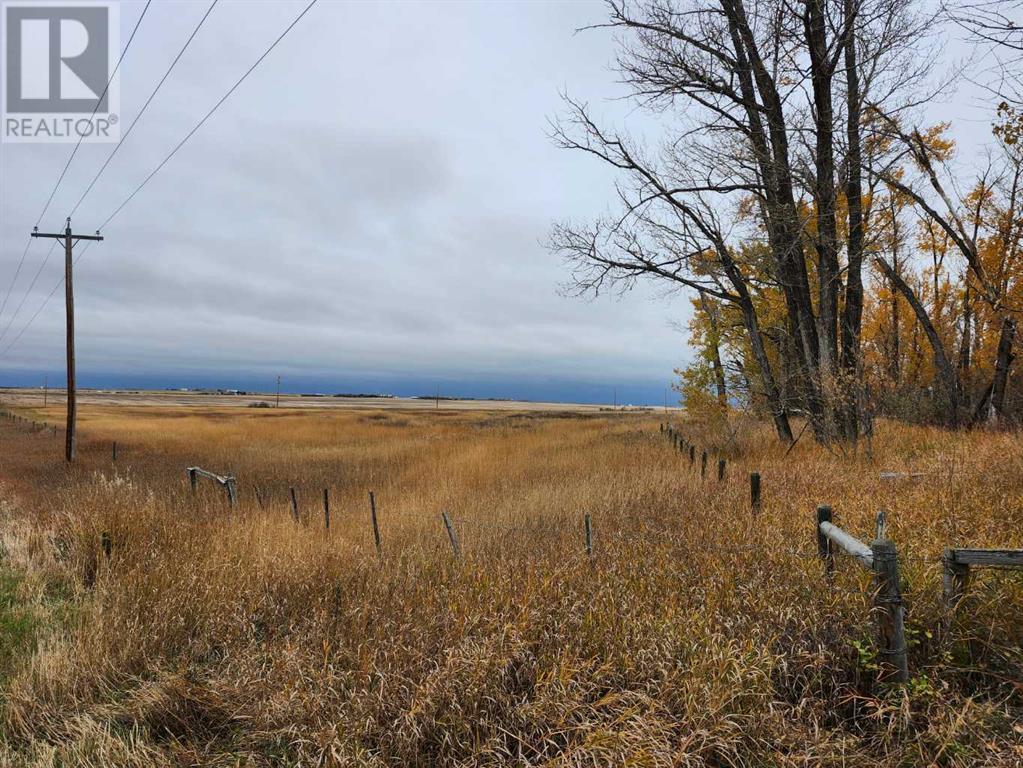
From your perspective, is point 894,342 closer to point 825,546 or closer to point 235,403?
point 825,546

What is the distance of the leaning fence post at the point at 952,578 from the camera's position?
3459 mm

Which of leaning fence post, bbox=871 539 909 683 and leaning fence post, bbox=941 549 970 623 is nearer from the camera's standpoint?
leaning fence post, bbox=871 539 909 683

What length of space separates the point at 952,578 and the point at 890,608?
0.64 meters

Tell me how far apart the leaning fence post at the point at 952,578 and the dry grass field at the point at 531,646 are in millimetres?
139

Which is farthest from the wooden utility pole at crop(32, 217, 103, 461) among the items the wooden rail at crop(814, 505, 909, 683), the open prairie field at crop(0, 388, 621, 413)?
the open prairie field at crop(0, 388, 621, 413)

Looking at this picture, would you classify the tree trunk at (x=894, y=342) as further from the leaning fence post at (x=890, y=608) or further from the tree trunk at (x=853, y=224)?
the leaning fence post at (x=890, y=608)

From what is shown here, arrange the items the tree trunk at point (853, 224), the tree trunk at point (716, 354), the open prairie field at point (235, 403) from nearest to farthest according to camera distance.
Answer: the tree trunk at point (853, 224) < the tree trunk at point (716, 354) < the open prairie field at point (235, 403)

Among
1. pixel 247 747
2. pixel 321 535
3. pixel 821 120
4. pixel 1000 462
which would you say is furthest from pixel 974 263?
pixel 247 747

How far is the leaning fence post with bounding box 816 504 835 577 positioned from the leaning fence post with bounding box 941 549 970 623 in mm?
647

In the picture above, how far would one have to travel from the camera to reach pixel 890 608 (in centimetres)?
322

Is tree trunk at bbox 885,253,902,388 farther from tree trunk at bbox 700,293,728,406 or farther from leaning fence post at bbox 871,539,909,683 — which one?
leaning fence post at bbox 871,539,909,683

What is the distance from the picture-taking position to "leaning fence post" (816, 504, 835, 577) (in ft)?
13.4

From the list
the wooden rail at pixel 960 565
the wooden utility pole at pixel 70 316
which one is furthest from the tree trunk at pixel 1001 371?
the wooden utility pole at pixel 70 316

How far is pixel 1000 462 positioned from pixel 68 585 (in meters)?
12.0
